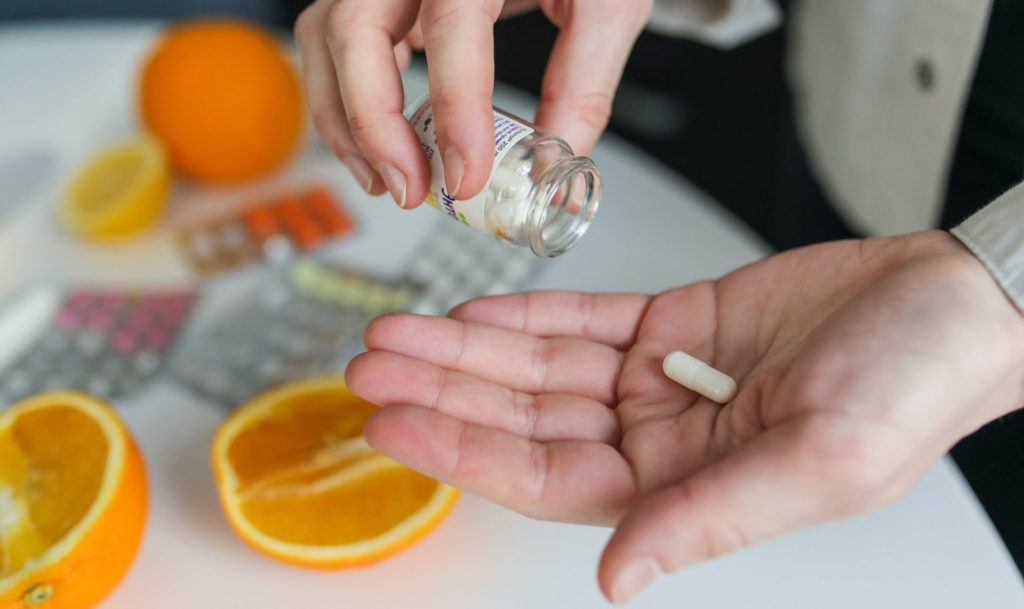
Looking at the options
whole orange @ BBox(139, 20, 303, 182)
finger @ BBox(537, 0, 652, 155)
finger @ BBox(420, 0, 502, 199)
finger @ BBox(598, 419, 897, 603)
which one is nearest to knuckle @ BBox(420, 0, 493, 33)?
finger @ BBox(420, 0, 502, 199)

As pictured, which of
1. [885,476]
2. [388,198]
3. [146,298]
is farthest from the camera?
[388,198]

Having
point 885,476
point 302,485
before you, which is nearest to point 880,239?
point 885,476

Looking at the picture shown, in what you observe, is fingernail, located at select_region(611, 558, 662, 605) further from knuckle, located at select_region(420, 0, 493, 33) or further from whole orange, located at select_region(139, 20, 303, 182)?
whole orange, located at select_region(139, 20, 303, 182)

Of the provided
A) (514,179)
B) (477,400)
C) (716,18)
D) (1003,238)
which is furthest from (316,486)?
(716,18)

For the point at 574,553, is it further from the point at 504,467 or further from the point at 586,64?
the point at 586,64

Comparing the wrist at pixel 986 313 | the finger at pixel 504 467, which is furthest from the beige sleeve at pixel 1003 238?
the finger at pixel 504 467

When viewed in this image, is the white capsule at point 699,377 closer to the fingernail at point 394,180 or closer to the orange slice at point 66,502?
the fingernail at point 394,180

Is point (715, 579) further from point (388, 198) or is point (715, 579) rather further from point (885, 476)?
point (388, 198)
